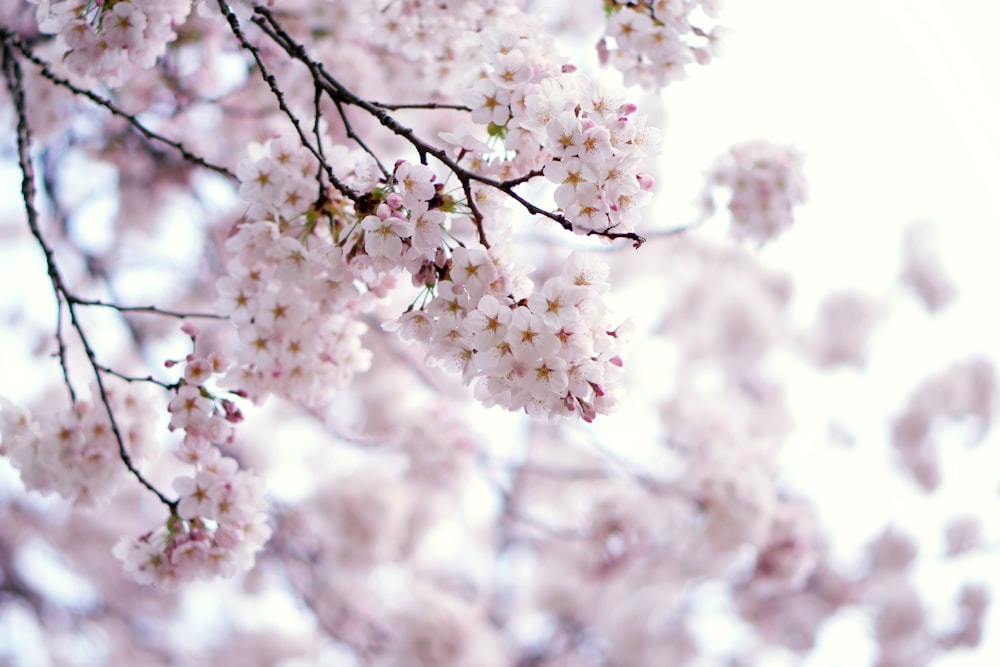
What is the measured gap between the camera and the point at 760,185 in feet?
8.16

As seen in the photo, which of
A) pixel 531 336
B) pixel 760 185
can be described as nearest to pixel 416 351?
pixel 760 185

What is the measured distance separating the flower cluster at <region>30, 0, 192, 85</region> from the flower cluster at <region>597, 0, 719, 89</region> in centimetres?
100

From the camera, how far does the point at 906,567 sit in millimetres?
6680

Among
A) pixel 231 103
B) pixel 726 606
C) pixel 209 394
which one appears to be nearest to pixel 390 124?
pixel 209 394

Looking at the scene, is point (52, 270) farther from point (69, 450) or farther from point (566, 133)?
point (566, 133)

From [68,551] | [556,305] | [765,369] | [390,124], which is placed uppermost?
[765,369]

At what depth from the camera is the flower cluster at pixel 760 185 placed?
246 cm

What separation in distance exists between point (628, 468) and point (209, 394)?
7.61 feet

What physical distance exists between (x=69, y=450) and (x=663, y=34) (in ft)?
5.70

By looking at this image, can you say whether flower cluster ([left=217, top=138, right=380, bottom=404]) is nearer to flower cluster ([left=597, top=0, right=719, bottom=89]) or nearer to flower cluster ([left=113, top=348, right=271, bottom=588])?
flower cluster ([left=113, top=348, right=271, bottom=588])

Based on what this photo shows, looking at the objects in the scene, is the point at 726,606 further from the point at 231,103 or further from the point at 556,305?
the point at 556,305

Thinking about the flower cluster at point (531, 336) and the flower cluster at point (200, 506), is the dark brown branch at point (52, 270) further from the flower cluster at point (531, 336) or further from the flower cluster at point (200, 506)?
the flower cluster at point (531, 336)

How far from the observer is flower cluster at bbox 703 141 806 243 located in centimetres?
246

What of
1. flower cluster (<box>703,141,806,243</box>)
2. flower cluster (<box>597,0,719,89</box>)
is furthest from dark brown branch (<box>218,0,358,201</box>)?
flower cluster (<box>703,141,806,243</box>)
